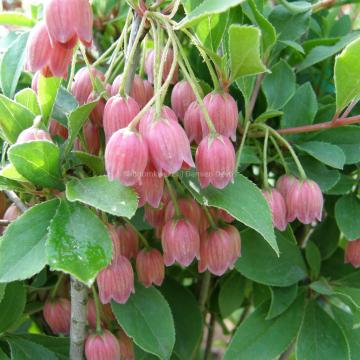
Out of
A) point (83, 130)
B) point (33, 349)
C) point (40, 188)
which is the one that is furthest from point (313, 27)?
point (33, 349)

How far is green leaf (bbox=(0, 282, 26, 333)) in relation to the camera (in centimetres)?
103

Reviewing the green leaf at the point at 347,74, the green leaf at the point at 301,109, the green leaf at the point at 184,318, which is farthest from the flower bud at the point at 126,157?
the green leaf at the point at 184,318

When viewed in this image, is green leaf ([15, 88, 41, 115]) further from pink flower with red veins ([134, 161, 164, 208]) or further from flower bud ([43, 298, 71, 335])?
flower bud ([43, 298, 71, 335])

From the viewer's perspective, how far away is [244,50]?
0.75 meters

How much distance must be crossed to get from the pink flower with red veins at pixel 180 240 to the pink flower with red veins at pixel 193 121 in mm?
141

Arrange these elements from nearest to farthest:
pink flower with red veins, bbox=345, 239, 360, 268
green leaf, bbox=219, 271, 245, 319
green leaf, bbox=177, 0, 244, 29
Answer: green leaf, bbox=177, 0, 244, 29
pink flower with red veins, bbox=345, 239, 360, 268
green leaf, bbox=219, 271, 245, 319

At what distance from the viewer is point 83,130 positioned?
0.90 m

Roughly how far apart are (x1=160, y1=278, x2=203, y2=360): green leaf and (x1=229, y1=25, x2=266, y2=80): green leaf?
0.58 metres

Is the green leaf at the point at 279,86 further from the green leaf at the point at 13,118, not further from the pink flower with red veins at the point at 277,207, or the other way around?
the green leaf at the point at 13,118

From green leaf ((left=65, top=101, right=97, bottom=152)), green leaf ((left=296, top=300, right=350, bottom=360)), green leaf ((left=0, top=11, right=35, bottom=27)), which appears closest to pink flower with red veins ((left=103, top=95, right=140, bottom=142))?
green leaf ((left=65, top=101, right=97, bottom=152))

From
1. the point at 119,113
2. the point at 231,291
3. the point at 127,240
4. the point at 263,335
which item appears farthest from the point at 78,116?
the point at 231,291

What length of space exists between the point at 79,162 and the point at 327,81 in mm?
688

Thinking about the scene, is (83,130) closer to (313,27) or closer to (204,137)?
(204,137)

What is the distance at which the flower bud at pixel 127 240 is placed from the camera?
973 mm
